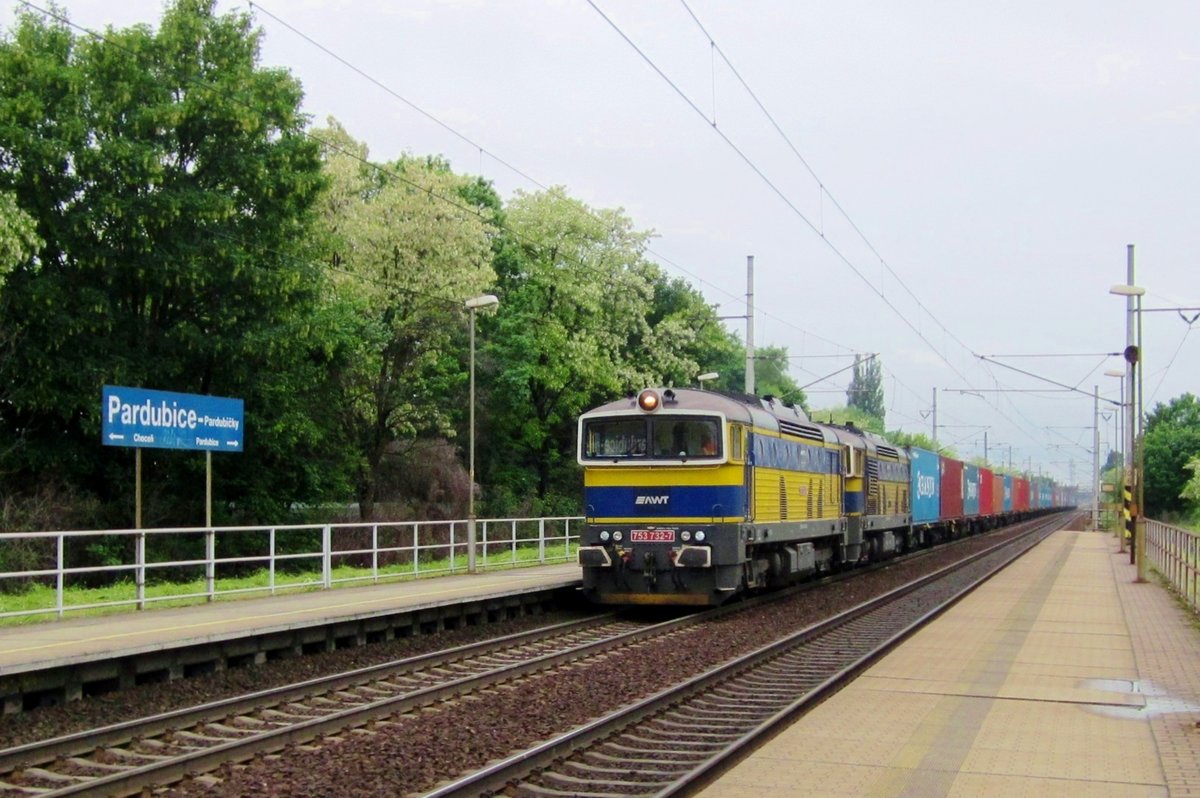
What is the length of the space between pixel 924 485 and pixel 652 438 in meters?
22.7

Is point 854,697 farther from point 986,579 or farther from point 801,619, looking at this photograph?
point 986,579

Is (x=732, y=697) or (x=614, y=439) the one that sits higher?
(x=614, y=439)

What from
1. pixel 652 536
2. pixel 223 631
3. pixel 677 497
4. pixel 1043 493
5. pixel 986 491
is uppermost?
pixel 677 497

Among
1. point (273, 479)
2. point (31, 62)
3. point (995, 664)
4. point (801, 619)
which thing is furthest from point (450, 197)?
point (995, 664)

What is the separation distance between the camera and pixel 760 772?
8594 millimetres

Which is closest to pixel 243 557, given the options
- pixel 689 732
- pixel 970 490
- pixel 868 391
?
pixel 689 732

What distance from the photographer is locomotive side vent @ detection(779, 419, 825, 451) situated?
21.9m

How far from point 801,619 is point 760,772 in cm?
1070

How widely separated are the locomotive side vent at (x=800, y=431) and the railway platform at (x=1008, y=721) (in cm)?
453

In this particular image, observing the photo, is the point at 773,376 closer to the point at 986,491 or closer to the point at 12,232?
the point at 986,491

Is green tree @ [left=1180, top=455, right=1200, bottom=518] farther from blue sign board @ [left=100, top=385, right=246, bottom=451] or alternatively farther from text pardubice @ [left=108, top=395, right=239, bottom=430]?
text pardubice @ [left=108, top=395, right=239, bottom=430]

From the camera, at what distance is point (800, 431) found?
2311cm

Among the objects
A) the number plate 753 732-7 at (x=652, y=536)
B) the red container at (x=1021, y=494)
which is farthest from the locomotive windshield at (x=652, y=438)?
the red container at (x=1021, y=494)

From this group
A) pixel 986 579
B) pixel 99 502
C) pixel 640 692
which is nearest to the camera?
pixel 640 692
